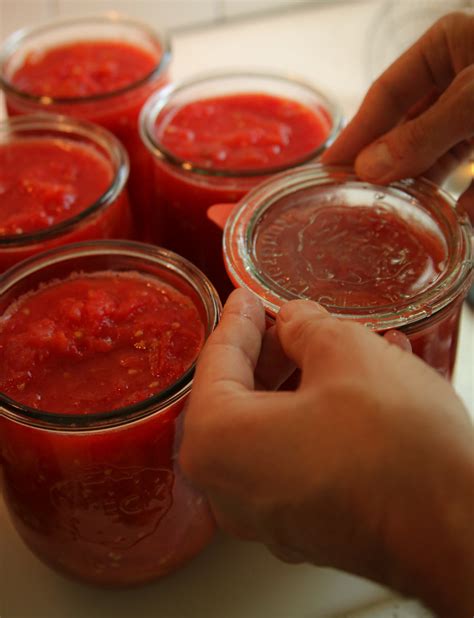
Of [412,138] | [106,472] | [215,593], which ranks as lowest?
[215,593]

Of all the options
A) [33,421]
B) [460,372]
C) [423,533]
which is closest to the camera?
[423,533]

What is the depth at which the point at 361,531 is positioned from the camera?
1.66 feet

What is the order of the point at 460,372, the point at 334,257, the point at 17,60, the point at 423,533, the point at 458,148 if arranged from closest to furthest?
the point at 423,533
the point at 334,257
the point at 458,148
the point at 460,372
the point at 17,60

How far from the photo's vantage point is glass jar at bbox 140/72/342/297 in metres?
0.95

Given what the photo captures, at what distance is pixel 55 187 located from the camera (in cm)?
98

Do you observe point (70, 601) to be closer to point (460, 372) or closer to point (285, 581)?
point (285, 581)

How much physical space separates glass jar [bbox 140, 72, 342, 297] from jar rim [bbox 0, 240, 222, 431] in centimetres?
11

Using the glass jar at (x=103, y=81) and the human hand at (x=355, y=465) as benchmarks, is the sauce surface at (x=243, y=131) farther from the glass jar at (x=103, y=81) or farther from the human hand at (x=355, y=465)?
the human hand at (x=355, y=465)

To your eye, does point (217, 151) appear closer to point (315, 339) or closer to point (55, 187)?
point (55, 187)

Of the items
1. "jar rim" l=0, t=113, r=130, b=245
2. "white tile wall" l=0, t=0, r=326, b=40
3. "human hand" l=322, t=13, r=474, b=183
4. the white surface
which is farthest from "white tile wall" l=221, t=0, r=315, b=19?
the white surface

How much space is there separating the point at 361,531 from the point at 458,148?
1.90 feet

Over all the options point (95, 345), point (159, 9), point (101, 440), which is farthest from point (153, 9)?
point (101, 440)

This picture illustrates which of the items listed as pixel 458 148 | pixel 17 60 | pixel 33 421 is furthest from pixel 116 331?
pixel 17 60

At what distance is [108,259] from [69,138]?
1.06ft
